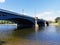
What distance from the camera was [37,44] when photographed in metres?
21.6

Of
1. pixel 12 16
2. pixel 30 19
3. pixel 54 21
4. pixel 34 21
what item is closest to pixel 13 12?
pixel 12 16

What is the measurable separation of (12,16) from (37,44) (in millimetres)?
39323

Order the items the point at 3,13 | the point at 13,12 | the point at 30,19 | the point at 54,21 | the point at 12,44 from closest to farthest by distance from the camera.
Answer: the point at 12,44 → the point at 3,13 → the point at 13,12 → the point at 30,19 → the point at 54,21

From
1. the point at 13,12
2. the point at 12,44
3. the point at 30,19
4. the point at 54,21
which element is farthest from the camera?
A: the point at 54,21

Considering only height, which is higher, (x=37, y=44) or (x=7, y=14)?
(x=7, y=14)

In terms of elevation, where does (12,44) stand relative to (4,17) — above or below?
below

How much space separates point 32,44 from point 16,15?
4105cm

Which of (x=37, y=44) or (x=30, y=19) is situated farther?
(x=30, y=19)

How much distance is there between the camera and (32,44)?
21547 mm

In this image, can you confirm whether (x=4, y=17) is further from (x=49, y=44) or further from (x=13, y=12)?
(x=49, y=44)

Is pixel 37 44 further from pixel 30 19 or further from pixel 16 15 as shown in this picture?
pixel 30 19

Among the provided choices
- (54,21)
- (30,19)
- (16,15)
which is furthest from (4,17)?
(54,21)

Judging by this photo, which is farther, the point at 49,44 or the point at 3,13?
the point at 3,13

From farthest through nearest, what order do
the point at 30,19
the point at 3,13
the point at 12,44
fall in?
the point at 30,19 → the point at 3,13 → the point at 12,44
